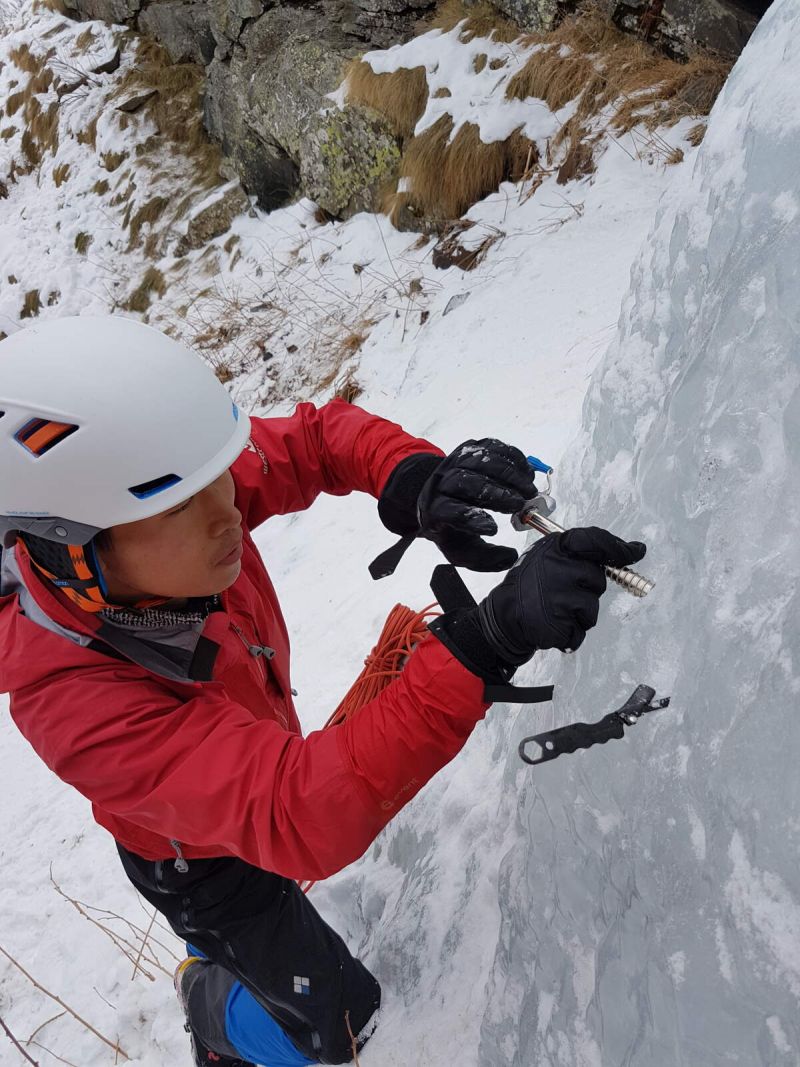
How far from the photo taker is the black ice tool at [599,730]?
1.10 meters

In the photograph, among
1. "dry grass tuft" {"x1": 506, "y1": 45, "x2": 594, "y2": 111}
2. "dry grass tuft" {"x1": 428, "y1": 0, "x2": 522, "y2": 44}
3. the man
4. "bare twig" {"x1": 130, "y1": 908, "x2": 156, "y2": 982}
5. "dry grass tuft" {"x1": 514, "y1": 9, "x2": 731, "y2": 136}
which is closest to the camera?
the man

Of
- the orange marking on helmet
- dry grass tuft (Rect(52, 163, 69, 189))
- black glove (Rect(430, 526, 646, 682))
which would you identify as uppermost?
black glove (Rect(430, 526, 646, 682))

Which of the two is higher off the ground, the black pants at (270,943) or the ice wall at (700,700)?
the ice wall at (700,700)

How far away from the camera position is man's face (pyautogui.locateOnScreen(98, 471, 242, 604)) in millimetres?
1445

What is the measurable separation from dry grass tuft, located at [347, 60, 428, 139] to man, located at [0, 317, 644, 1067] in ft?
14.9

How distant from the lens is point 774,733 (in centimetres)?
96

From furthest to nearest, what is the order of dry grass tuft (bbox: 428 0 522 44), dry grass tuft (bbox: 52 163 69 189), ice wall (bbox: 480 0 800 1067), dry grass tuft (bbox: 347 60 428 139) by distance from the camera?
dry grass tuft (bbox: 52 163 69 189) → dry grass tuft (bbox: 347 60 428 139) → dry grass tuft (bbox: 428 0 522 44) → ice wall (bbox: 480 0 800 1067)

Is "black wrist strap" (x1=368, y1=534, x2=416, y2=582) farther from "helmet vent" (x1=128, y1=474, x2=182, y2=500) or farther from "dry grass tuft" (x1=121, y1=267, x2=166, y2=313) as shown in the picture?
"dry grass tuft" (x1=121, y1=267, x2=166, y2=313)

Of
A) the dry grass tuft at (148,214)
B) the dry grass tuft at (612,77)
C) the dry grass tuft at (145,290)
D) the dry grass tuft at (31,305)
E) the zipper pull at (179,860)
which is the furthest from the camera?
the dry grass tuft at (31,305)

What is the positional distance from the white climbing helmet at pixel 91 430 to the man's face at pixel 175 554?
0.18 ft

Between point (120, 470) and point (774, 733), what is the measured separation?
1161 mm

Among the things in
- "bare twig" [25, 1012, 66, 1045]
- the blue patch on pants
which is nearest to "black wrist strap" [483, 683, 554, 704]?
the blue patch on pants

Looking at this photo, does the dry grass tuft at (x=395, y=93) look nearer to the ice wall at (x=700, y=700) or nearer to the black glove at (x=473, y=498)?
the ice wall at (x=700, y=700)

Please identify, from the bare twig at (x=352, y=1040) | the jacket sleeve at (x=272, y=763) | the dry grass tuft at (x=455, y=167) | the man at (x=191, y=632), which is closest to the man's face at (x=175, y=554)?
the man at (x=191, y=632)
